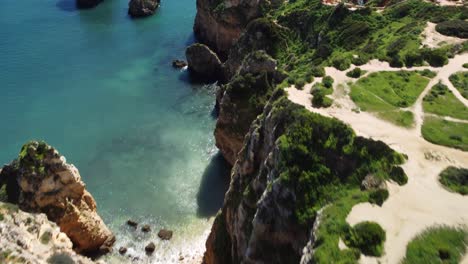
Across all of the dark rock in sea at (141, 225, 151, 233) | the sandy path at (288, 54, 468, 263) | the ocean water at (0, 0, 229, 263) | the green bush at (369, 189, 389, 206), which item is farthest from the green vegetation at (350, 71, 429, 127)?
the dark rock in sea at (141, 225, 151, 233)

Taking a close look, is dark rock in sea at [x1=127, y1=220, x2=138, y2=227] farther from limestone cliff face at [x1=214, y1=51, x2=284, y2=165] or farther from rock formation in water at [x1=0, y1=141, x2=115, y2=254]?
limestone cliff face at [x1=214, y1=51, x2=284, y2=165]

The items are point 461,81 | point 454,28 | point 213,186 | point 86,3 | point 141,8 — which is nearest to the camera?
point 461,81

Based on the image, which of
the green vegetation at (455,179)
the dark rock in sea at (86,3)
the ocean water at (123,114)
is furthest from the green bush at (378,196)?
the dark rock in sea at (86,3)

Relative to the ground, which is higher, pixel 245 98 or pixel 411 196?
pixel 411 196

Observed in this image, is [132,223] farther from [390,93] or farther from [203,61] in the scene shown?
[203,61]

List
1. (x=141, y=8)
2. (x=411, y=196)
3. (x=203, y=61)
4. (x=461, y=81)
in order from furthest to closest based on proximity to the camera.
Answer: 1. (x=141, y=8)
2. (x=203, y=61)
3. (x=461, y=81)
4. (x=411, y=196)

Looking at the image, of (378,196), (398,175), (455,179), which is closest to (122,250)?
(378,196)

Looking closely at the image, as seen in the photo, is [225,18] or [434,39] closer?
[434,39]

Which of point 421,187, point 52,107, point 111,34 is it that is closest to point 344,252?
point 421,187
